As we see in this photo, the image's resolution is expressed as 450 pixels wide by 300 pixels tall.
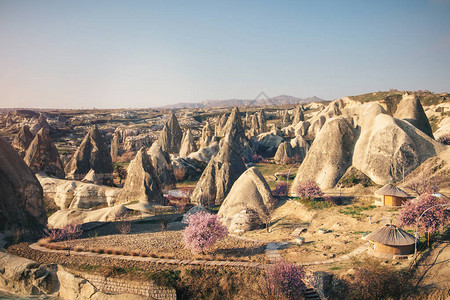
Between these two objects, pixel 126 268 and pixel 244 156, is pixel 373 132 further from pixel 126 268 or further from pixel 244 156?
pixel 244 156

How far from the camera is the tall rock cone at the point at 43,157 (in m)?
46.1

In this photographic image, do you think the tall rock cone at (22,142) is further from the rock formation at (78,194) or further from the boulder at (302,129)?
the boulder at (302,129)

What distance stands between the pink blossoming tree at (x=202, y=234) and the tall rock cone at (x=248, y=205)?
6467 millimetres

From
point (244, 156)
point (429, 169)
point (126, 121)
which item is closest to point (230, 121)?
point (244, 156)

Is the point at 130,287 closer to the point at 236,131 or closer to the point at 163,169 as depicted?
the point at 163,169

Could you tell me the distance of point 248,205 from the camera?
31.8m

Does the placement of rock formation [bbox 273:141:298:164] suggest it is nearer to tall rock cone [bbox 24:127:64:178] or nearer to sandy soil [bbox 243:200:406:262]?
sandy soil [bbox 243:200:406:262]

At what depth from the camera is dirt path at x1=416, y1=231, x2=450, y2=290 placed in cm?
1720

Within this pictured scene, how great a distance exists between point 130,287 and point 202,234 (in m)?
5.38

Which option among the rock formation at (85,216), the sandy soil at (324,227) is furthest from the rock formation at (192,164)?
the sandy soil at (324,227)

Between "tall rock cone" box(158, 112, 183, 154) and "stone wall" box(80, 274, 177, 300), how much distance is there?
66.9 metres

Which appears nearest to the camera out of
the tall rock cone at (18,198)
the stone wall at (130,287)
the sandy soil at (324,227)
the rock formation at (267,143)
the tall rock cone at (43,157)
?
the stone wall at (130,287)

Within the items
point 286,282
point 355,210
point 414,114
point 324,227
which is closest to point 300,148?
point 414,114

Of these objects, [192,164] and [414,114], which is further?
[192,164]
